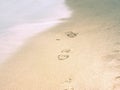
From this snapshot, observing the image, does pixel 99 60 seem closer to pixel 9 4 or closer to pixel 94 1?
pixel 94 1

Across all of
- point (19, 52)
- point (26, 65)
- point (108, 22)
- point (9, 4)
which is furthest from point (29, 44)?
point (9, 4)

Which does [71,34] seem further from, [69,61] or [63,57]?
[69,61]

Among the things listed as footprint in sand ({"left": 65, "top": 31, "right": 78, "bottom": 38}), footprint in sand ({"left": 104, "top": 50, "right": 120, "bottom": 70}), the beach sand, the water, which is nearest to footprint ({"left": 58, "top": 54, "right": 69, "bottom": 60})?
the beach sand

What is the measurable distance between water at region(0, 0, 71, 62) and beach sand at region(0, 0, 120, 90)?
25 cm

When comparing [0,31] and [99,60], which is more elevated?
[99,60]

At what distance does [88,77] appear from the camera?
112 inches

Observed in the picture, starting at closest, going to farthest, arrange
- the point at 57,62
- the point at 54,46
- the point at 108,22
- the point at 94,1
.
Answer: the point at 57,62, the point at 54,46, the point at 108,22, the point at 94,1

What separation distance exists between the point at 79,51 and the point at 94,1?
2838 millimetres

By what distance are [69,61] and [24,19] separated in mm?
2393

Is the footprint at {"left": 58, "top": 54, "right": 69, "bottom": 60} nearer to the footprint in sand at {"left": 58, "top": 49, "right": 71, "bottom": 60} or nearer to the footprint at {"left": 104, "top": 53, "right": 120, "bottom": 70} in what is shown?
the footprint in sand at {"left": 58, "top": 49, "right": 71, "bottom": 60}

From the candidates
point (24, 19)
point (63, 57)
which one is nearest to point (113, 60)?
point (63, 57)

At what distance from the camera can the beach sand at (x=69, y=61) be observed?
2800 mm

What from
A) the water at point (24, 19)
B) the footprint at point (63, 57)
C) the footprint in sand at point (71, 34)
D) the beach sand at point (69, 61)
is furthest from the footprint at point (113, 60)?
the water at point (24, 19)

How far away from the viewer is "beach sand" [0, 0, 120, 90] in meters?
2.80
